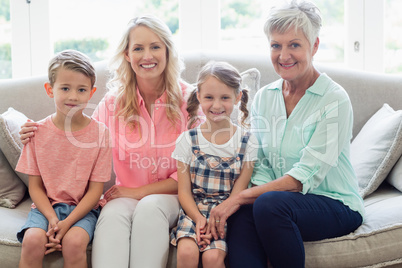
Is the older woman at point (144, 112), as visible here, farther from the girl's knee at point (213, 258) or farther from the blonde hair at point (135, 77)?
the girl's knee at point (213, 258)

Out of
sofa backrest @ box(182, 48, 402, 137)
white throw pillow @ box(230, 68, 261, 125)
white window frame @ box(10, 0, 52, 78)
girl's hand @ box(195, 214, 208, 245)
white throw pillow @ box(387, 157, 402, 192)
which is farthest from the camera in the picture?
white window frame @ box(10, 0, 52, 78)

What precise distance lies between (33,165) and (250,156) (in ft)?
2.85

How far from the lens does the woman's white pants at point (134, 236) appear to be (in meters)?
1.60

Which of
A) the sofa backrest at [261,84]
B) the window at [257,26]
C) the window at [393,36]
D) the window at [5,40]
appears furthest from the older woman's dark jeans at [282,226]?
the window at [5,40]

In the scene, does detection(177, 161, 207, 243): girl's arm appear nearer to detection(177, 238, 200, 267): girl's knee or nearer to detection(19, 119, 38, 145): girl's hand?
detection(177, 238, 200, 267): girl's knee

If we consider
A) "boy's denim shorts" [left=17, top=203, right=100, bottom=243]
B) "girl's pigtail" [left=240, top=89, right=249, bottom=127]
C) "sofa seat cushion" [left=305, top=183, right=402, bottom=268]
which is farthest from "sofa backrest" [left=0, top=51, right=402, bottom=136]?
"sofa seat cushion" [left=305, top=183, right=402, bottom=268]

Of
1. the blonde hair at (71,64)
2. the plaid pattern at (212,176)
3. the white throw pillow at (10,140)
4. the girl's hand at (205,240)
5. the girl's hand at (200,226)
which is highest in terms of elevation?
the blonde hair at (71,64)

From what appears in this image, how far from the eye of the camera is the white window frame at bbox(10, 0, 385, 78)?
10.1 feet

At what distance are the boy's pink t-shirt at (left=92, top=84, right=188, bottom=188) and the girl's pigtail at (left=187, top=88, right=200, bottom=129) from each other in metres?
0.06

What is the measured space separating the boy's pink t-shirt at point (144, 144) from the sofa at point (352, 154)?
269mm

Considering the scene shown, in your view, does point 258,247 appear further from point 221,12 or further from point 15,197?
point 221,12

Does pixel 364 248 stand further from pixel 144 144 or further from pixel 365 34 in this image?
pixel 365 34

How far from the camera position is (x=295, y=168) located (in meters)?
1.71

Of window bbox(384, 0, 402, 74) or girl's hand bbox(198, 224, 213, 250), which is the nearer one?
girl's hand bbox(198, 224, 213, 250)
